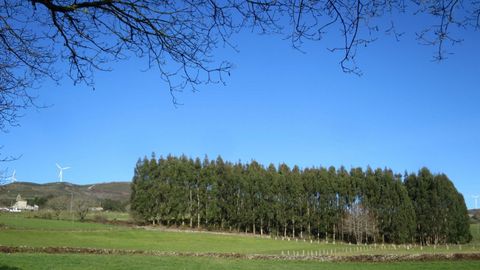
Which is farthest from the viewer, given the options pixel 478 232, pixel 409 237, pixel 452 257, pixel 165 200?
pixel 478 232

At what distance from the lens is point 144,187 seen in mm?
85188

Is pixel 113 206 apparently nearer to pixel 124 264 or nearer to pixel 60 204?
pixel 60 204

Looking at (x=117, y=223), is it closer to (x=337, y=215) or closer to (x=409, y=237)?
(x=337, y=215)

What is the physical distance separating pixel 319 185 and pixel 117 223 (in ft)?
121

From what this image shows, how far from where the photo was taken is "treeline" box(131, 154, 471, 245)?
80.4m

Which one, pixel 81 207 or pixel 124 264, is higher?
pixel 81 207

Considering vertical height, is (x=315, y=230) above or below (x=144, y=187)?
below

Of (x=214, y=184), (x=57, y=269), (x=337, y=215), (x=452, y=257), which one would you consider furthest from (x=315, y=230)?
(x=57, y=269)

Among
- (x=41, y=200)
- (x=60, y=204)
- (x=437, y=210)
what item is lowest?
(x=437, y=210)

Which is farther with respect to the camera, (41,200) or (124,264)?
(41,200)

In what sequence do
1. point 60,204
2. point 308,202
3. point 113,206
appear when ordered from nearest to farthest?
point 308,202
point 60,204
point 113,206

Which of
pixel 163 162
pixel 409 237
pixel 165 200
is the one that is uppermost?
pixel 163 162

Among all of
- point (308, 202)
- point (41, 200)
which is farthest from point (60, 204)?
point (308, 202)

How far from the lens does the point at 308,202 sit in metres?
84.4
